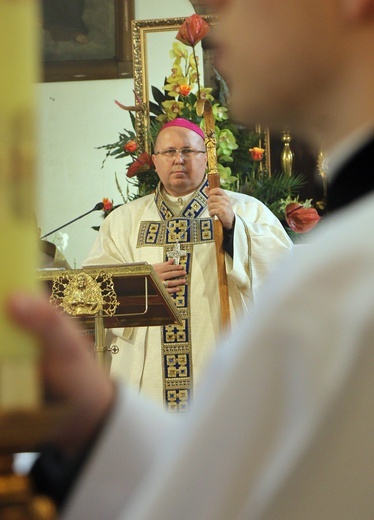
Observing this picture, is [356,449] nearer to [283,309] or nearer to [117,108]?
[283,309]

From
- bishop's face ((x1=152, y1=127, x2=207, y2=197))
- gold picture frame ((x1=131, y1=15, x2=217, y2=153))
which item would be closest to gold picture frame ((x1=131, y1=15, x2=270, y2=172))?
gold picture frame ((x1=131, y1=15, x2=217, y2=153))

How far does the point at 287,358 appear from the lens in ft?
1.57

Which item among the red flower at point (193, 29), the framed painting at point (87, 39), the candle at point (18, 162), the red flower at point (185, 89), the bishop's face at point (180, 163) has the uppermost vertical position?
the framed painting at point (87, 39)

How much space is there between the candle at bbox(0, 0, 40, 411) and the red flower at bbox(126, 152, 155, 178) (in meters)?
6.88

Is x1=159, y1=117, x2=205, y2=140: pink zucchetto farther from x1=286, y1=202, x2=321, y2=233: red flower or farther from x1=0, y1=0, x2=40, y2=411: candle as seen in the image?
x1=0, y1=0, x2=40, y2=411: candle

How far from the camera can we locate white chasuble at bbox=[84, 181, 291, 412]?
6613 millimetres

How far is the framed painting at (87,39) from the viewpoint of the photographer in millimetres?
10305

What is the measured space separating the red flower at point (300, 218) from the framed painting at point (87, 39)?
12.6 feet

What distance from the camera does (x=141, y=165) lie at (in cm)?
736

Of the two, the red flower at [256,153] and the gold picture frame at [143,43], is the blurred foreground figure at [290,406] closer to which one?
the red flower at [256,153]

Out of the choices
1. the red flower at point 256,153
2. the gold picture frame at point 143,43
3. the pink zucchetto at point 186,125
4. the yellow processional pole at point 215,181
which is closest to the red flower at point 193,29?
the pink zucchetto at point 186,125

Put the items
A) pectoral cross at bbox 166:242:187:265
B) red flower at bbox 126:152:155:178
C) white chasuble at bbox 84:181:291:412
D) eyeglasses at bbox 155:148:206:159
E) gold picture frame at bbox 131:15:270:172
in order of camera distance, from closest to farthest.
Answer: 1. white chasuble at bbox 84:181:291:412
2. pectoral cross at bbox 166:242:187:265
3. eyeglasses at bbox 155:148:206:159
4. red flower at bbox 126:152:155:178
5. gold picture frame at bbox 131:15:270:172

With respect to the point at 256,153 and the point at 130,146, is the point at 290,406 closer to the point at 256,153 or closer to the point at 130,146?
the point at 256,153

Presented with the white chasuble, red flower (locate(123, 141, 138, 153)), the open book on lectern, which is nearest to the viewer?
the open book on lectern
